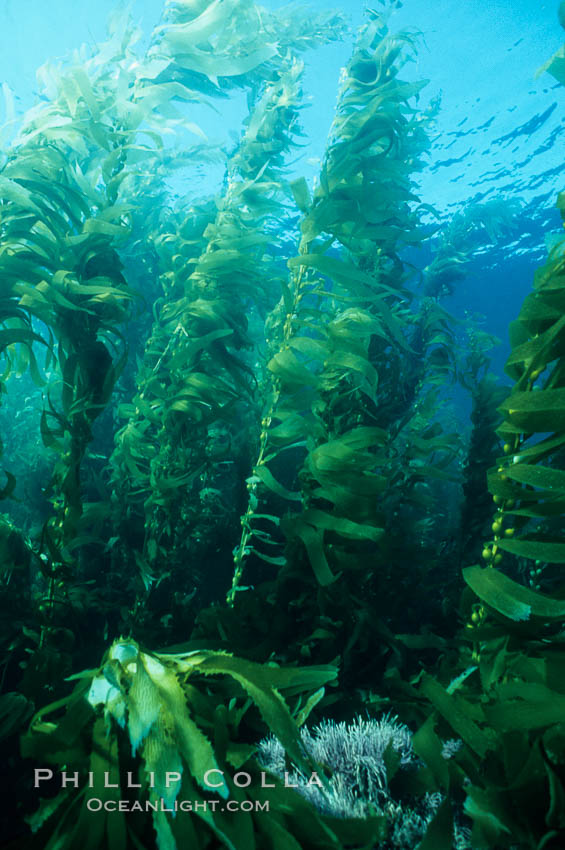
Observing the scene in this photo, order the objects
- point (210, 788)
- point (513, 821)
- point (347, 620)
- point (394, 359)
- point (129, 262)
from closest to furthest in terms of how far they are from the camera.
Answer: point (210, 788) → point (513, 821) → point (347, 620) → point (394, 359) → point (129, 262)

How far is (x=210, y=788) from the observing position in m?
0.92

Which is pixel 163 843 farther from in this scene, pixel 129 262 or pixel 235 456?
pixel 129 262

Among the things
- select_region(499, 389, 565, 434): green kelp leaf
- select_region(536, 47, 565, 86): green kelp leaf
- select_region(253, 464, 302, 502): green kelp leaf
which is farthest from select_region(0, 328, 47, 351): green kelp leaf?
select_region(536, 47, 565, 86): green kelp leaf

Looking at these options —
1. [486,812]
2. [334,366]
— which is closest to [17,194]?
[334,366]

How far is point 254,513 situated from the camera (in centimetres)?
272

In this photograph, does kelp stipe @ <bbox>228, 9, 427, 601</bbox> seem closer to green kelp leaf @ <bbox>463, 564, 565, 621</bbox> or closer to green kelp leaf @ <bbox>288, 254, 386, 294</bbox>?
green kelp leaf @ <bbox>288, 254, 386, 294</bbox>

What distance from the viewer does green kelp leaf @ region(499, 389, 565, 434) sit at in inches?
53.3

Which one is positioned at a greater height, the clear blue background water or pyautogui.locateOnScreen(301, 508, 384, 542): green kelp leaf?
the clear blue background water

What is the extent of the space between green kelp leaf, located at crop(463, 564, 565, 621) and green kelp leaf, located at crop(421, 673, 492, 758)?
12.8 inches

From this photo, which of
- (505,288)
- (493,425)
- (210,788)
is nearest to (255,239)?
(493,425)

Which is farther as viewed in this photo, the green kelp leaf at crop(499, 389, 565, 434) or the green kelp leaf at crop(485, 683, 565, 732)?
the green kelp leaf at crop(499, 389, 565, 434)

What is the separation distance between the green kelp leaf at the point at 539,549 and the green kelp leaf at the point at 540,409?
38 cm

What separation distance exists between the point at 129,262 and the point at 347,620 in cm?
488

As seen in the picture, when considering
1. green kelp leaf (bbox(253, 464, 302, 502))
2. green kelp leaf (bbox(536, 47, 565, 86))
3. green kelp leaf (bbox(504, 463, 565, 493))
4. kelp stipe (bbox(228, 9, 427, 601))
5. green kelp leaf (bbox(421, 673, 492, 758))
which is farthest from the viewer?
green kelp leaf (bbox(253, 464, 302, 502))
